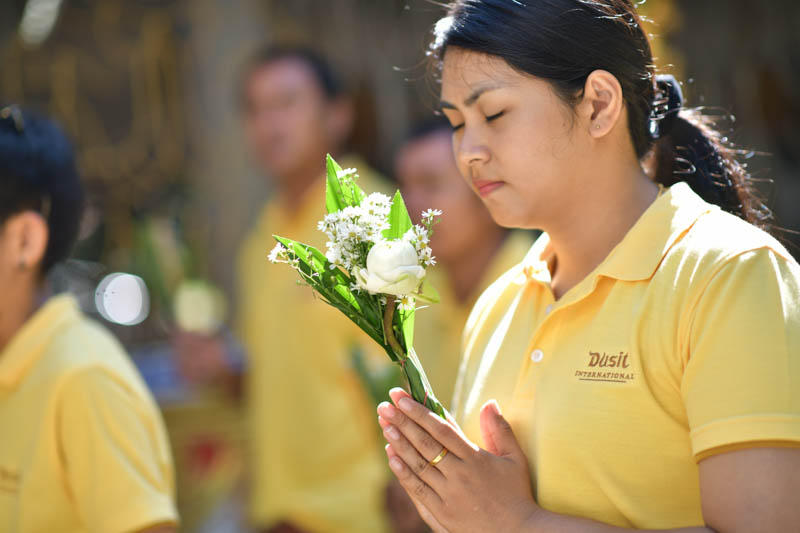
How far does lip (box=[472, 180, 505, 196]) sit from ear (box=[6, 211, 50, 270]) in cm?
117

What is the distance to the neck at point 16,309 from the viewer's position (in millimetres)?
2240

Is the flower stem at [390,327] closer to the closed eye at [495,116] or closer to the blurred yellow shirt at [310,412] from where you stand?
the closed eye at [495,116]

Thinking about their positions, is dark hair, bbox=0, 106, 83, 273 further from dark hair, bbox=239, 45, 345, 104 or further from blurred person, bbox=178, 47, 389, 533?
dark hair, bbox=239, 45, 345, 104

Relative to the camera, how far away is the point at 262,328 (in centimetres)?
387

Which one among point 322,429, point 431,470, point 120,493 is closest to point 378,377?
point 322,429

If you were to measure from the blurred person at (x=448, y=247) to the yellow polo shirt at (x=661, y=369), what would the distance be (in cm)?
147

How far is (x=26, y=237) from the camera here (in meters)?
2.24

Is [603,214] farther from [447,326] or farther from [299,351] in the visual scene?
[299,351]

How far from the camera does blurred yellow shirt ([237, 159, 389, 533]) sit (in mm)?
3482

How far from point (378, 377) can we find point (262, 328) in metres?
0.84

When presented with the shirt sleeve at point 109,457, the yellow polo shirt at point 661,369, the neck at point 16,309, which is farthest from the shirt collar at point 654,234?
the neck at point 16,309

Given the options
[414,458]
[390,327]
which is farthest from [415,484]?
[390,327]

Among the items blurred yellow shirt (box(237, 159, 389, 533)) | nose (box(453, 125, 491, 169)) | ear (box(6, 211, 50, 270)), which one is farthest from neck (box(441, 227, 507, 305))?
nose (box(453, 125, 491, 169))

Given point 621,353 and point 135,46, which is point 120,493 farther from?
point 135,46
